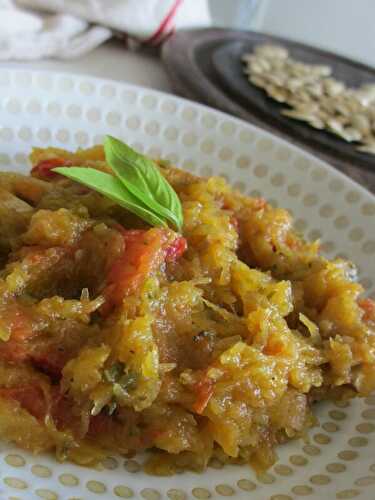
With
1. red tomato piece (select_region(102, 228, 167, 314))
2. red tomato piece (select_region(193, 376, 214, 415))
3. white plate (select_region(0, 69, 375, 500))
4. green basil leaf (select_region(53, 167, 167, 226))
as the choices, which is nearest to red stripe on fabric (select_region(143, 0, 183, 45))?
white plate (select_region(0, 69, 375, 500))

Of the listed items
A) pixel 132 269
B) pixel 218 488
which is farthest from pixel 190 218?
pixel 218 488

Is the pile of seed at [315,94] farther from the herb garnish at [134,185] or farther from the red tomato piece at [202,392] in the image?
the red tomato piece at [202,392]

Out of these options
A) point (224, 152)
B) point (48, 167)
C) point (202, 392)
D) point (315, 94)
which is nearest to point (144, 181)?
point (48, 167)

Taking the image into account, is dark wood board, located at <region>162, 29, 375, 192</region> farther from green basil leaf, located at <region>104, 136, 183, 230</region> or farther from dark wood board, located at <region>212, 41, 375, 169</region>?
green basil leaf, located at <region>104, 136, 183, 230</region>

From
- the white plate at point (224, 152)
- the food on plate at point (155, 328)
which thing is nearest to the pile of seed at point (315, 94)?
the white plate at point (224, 152)

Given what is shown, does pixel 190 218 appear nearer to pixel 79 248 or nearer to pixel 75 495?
pixel 79 248

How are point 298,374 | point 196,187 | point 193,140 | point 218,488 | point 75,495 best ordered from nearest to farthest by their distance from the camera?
point 75,495
point 218,488
point 298,374
point 196,187
point 193,140
